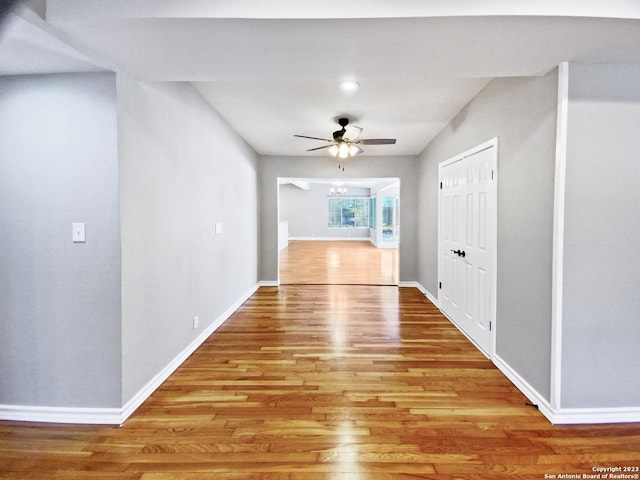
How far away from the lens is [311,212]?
15.0 meters

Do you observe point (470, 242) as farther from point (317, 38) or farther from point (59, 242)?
point (59, 242)

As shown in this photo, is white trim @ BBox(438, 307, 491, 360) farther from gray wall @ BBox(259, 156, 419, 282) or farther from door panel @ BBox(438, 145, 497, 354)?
gray wall @ BBox(259, 156, 419, 282)

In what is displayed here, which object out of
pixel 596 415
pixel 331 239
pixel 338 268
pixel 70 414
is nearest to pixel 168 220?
pixel 70 414

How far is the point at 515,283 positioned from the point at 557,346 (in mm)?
556

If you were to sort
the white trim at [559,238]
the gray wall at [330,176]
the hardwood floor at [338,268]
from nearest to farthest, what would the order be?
the white trim at [559,238] < the gray wall at [330,176] < the hardwood floor at [338,268]

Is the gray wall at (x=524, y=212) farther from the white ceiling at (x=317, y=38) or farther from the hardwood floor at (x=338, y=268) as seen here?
the hardwood floor at (x=338, y=268)

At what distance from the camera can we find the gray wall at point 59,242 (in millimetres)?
1848

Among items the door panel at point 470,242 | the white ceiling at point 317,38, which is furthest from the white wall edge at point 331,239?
the white ceiling at point 317,38

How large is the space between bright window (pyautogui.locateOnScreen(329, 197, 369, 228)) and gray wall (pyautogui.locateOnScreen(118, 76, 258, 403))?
37.6 ft

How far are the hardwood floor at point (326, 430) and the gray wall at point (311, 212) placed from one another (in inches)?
480

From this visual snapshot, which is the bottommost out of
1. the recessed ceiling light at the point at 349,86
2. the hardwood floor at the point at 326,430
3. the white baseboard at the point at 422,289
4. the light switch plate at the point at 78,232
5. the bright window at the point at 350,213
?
the hardwood floor at the point at 326,430

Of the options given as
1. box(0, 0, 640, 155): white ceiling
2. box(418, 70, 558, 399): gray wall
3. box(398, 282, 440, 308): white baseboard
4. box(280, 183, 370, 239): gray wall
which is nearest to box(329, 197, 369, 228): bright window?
box(280, 183, 370, 239): gray wall

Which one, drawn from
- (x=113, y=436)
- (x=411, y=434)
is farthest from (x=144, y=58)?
(x=411, y=434)

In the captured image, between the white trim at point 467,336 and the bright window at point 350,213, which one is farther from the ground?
the bright window at point 350,213
